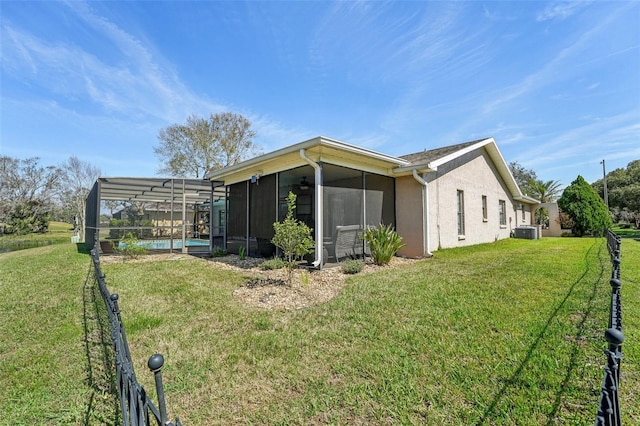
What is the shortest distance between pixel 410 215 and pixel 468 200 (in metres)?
4.20

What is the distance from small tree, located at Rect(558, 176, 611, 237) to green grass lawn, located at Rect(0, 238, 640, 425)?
46.8 feet

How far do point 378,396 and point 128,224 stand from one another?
42.5 ft

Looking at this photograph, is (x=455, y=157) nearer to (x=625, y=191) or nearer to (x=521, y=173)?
(x=625, y=191)

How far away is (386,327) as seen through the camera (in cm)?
355

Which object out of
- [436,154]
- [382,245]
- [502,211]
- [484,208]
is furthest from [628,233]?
[382,245]

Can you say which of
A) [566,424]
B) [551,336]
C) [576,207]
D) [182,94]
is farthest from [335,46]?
[576,207]

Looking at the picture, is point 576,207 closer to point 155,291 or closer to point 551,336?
point 551,336

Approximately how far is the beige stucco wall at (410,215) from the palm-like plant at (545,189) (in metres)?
19.2

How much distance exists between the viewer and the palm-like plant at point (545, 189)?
22.3m

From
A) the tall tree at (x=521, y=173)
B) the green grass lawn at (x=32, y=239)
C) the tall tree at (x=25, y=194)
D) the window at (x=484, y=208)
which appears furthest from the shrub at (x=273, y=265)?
the tall tree at (x=521, y=173)

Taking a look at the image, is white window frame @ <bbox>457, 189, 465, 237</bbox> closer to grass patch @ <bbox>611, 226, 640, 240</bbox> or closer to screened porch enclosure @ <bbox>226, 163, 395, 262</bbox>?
screened porch enclosure @ <bbox>226, 163, 395, 262</bbox>

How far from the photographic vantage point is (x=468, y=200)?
11.9 meters

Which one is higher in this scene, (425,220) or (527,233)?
(425,220)

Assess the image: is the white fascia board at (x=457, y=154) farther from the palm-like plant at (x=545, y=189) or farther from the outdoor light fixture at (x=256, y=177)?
the palm-like plant at (x=545, y=189)
